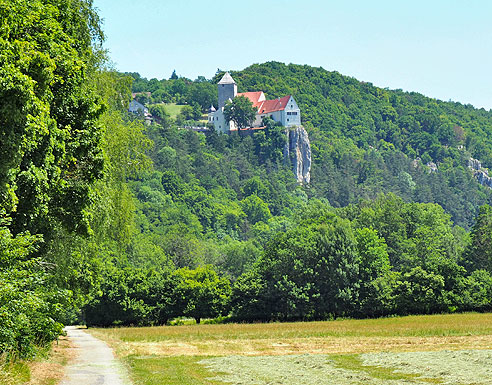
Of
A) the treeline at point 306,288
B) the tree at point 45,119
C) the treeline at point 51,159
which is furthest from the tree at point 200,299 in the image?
the tree at point 45,119

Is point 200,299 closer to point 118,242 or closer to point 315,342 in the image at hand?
point 315,342

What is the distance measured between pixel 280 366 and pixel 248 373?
2689 mm

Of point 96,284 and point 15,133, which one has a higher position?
point 15,133

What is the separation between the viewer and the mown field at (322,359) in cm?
2659

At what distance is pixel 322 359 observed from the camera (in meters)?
34.0

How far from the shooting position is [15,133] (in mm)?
22844

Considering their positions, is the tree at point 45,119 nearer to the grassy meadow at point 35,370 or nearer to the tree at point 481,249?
the grassy meadow at point 35,370

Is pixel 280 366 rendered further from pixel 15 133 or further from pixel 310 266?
pixel 310 266

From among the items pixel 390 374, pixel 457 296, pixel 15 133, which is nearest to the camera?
pixel 15 133

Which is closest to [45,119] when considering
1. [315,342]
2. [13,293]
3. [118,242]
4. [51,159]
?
[51,159]

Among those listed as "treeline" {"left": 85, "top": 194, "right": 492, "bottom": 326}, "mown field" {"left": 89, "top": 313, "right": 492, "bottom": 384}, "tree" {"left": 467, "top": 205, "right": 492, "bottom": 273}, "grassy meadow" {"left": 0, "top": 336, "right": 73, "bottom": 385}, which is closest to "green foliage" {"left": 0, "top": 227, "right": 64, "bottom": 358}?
"grassy meadow" {"left": 0, "top": 336, "right": 73, "bottom": 385}

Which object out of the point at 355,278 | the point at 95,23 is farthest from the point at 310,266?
the point at 95,23

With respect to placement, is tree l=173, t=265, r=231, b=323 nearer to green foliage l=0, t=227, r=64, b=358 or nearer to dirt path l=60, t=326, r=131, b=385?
dirt path l=60, t=326, r=131, b=385

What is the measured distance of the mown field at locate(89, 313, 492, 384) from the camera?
87.2 ft
